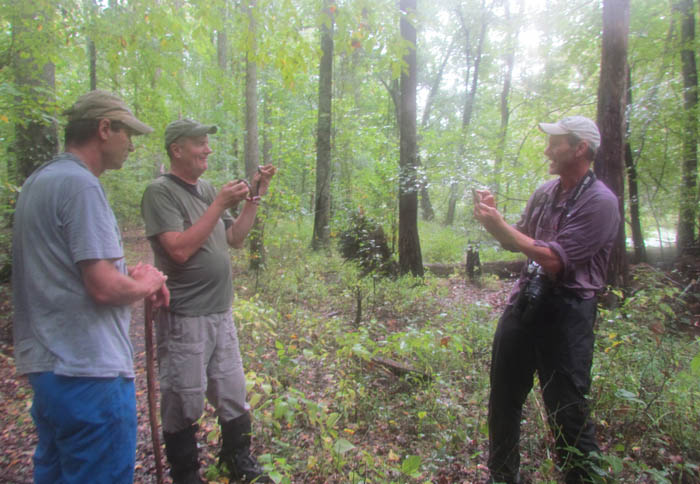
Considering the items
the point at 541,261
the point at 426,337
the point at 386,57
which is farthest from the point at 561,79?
the point at 541,261

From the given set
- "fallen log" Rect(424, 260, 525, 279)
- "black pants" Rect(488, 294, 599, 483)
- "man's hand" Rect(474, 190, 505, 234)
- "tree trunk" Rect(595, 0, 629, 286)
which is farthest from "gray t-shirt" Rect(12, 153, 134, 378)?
"fallen log" Rect(424, 260, 525, 279)

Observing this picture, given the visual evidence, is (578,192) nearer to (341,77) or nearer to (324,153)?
(324,153)

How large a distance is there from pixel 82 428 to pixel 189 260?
1.00 m

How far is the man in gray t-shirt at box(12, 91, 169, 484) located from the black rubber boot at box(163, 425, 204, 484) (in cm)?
75

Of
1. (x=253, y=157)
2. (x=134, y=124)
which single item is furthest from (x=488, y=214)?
(x=253, y=157)

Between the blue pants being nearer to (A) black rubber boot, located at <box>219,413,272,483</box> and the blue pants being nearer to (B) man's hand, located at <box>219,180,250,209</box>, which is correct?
(A) black rubber boot, located at <box>219,413,272,483</box>

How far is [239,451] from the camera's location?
7.99ft

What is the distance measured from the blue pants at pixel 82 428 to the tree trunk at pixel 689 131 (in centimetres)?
960

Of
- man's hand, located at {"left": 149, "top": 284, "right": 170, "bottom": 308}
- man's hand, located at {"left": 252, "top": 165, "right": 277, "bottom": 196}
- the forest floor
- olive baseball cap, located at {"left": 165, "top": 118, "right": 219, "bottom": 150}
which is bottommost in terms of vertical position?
the forest floor

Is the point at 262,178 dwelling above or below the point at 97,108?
below

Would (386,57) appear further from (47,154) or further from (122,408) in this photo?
(47,154)

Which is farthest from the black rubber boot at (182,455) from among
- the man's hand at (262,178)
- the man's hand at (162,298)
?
the man's hand at (262,178)

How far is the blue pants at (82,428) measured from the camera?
1446 millimetres

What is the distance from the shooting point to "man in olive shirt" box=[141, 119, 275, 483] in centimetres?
216
